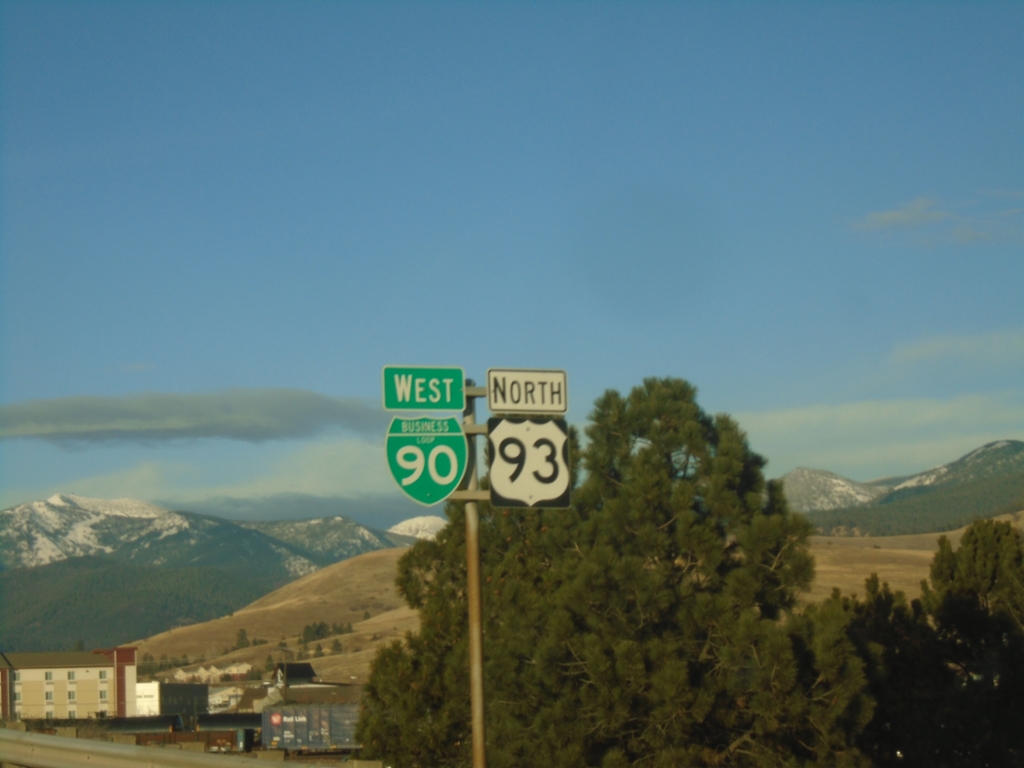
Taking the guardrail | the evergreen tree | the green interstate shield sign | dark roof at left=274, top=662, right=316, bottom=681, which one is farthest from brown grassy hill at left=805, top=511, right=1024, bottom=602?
the green interstate shield sign

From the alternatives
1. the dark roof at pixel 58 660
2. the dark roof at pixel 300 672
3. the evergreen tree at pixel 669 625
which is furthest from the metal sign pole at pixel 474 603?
the dark roof at pixel 58 660

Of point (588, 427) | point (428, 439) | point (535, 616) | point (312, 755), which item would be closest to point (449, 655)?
point (535, 616)

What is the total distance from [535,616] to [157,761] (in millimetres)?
9325

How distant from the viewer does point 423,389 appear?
29.7 feet

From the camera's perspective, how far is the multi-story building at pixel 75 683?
421 feet

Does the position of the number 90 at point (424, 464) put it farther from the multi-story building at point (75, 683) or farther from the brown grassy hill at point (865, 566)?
the multi-story building at point (75, 683)

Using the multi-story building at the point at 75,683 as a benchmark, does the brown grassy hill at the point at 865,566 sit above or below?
above

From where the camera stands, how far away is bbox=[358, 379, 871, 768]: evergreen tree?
59.3 ft

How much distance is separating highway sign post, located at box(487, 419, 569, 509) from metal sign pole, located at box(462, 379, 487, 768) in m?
0.15

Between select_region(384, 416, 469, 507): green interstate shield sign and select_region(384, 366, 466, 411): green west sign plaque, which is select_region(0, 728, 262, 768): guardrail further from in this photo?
select_region(384, 366, 466, 411): green west sign plaque

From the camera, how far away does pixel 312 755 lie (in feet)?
145

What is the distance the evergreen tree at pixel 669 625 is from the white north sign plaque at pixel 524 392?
9.54 meters

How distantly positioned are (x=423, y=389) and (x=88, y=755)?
6.15 m

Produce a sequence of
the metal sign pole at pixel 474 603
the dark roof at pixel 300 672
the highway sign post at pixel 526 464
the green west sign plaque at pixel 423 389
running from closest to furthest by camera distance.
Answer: the metal sign pole at pixel 474 603 < the green west sign plaque at pixel 423 389 < the highway sign post at pixel 526 464 < the dark roof at pixel 300 672
